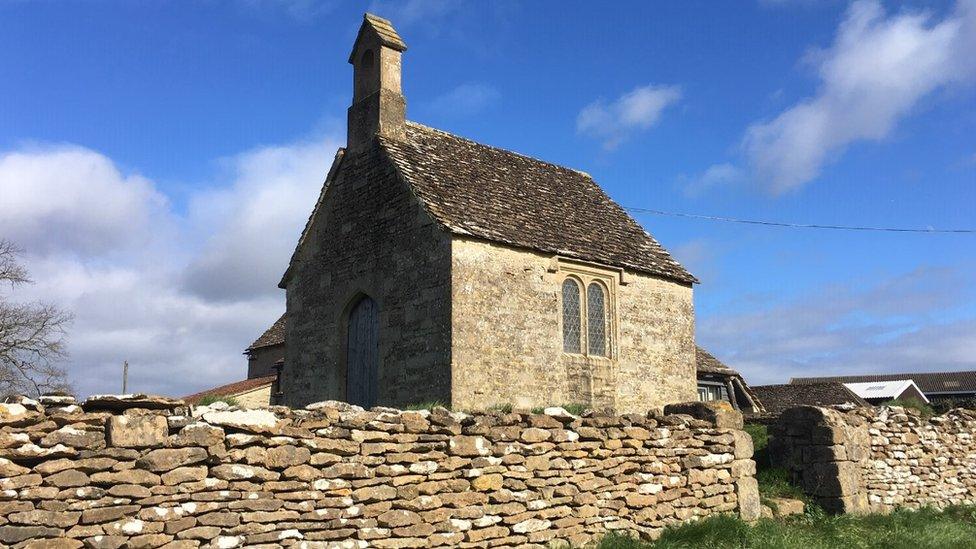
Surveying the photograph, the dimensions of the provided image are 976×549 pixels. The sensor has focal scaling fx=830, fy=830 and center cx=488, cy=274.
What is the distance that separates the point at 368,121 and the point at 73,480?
1296cm

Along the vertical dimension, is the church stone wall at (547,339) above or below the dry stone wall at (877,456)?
above

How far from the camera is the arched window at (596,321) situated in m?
17.7

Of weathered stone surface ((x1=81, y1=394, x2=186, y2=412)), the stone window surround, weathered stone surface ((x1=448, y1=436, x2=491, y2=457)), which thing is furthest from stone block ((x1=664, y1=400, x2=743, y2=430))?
weathered stone surface ((x1=81, y1=394, x2=186, y2=412))

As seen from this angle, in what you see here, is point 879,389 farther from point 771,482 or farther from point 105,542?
point 105,542

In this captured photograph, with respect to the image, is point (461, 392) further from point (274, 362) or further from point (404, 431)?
point (274, 362)

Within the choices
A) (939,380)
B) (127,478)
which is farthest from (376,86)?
(939,380)

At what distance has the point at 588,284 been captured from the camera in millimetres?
17797

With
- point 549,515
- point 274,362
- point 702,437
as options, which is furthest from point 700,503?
point 274,362

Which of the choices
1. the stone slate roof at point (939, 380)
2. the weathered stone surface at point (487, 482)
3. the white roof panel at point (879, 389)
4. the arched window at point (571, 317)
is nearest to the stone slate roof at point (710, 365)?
the arched window at point (571, 317)

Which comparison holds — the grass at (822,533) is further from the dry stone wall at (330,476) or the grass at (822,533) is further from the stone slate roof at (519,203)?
the stone slate roof at (519,203)

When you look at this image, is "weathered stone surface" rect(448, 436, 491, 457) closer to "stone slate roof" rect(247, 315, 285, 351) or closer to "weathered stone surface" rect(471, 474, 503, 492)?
"weathered stone surface" rect(471, 474, 503, 492)

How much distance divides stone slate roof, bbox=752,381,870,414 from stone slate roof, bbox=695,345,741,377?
584 cm

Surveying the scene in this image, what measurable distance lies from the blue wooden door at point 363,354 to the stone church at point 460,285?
0.04 m

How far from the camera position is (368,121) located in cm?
1825
